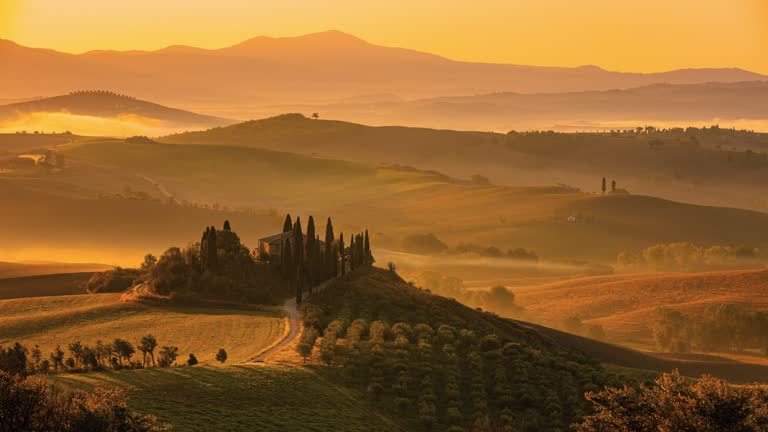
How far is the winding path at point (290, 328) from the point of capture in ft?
189

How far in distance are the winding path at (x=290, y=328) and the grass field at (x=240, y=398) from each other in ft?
21.0

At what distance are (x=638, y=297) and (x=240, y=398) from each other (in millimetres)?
95614

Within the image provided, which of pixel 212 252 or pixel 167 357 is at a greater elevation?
pixel 212 252

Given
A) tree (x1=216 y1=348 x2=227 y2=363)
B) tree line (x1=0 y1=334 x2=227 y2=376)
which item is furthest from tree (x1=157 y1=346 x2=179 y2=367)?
tree (x1=216 y1=348 x2=227 y2=363)

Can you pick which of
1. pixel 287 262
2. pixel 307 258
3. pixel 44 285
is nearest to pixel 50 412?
pixel 307 258

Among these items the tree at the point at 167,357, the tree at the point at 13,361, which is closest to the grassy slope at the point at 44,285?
the tree at the point at 167,357

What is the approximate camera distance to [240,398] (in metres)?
44.6

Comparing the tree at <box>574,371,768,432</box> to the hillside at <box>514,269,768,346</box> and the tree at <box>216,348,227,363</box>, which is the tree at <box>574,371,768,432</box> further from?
the hillside at <box>514,269,768,346</box>

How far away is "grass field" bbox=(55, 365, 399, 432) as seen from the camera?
40.6 m

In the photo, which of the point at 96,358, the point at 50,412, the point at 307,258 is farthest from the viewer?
the point at 307,258

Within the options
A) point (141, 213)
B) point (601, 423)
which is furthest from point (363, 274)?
point (141, 213)

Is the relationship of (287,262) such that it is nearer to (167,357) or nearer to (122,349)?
(167,357)

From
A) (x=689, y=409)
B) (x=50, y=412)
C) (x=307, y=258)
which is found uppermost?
(x=307, y=258)

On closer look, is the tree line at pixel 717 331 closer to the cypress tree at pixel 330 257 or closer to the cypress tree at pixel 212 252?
the cypress tree at pixel 330 257
